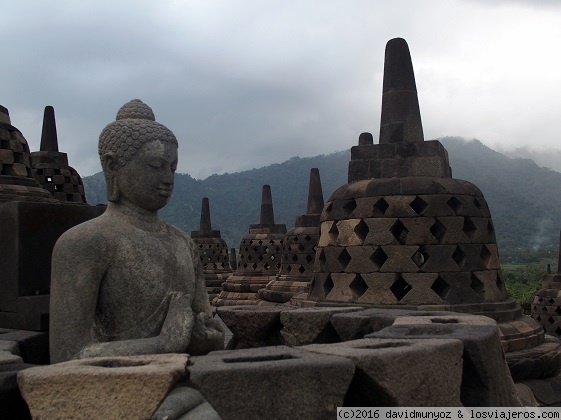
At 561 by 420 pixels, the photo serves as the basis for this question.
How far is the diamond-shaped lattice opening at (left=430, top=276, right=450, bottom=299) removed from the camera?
4938 mm

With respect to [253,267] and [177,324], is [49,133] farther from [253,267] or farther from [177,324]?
[177,324]

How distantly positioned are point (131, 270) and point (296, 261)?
9025mm

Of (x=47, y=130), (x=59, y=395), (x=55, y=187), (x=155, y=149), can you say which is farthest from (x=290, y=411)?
(x=47, y=130)

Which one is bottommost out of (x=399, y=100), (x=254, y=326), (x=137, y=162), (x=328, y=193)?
(x=254, y=326)

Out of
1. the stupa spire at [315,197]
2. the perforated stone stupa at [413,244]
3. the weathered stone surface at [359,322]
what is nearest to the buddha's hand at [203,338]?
the weathered stone surface at [359,322]

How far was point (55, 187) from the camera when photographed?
7730mm

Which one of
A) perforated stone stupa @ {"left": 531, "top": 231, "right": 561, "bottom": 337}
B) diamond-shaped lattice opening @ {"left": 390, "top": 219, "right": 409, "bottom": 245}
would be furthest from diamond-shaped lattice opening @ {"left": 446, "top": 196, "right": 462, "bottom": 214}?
perforated stone stupa @ {"left": 531, "top": 231, "right": 561, "bottom": 337}

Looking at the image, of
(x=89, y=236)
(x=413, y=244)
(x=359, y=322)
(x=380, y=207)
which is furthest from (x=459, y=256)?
(x=89, y=236)

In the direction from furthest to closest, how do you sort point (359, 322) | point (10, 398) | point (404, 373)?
1. point (359, 322)
2. point (404, 373)
3. point (10, 398)

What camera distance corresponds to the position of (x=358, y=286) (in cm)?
515

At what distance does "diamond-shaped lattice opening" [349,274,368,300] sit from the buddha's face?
2.74m

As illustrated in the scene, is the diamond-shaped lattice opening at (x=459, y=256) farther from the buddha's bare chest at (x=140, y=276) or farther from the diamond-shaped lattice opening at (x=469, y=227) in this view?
the buddha's bare chest at (x=140, y=276)

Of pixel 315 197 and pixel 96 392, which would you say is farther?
pixel 315 197

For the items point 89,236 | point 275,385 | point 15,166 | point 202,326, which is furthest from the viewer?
point 15,166
